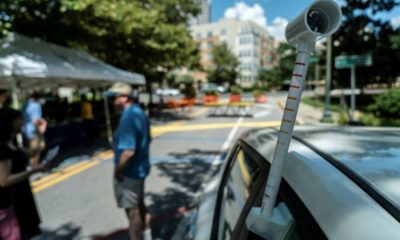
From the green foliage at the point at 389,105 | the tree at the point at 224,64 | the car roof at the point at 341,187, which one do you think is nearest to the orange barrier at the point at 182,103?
the green foliage at the point at 389,105

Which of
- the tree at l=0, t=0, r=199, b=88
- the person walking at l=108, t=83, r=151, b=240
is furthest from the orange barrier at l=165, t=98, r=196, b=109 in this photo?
the person walking at l=108, t=83, r=151, b=240

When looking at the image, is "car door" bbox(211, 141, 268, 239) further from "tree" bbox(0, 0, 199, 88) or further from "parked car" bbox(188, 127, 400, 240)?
"tree" bbox(0, 0, 199, 88)

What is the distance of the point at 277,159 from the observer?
40.0 inches

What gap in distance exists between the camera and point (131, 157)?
3.32 metres

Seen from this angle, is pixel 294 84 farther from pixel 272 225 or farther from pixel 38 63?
pixel 38 63

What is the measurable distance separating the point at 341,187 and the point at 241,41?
283ft

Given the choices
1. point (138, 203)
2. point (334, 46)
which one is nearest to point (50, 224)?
point (138, 203)

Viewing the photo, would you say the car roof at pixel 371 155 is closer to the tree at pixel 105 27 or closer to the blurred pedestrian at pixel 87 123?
the tree at pixel 105 27

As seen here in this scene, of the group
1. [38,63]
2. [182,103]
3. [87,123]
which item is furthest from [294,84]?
[182,103]

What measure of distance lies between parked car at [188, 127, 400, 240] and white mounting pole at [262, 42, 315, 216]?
0.11 metres

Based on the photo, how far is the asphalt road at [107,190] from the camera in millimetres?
4395

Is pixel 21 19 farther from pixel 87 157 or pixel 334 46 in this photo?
pixel 334 46

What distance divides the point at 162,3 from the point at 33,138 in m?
14.2

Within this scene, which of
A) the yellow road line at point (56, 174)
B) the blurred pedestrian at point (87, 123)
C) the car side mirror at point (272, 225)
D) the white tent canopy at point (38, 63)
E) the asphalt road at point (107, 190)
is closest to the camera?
the car side mirror at point (272, 225)
